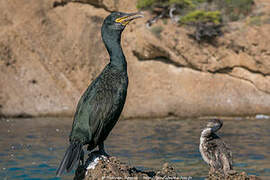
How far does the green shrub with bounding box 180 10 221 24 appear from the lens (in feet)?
73.1

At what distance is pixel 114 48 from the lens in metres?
6.34

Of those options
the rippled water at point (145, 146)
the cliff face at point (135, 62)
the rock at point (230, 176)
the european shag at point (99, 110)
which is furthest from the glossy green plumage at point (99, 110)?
the cliff face at point (135, 62)

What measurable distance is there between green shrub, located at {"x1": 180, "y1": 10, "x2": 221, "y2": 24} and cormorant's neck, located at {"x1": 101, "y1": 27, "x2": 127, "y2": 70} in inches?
643

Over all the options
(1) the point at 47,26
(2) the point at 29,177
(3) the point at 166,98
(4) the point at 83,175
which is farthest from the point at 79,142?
(1) the point at 47,26

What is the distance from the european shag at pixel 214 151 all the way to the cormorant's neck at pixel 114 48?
80.2 inches

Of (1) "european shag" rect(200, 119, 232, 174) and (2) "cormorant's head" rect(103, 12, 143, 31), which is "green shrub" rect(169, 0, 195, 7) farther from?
(2) "cormorant's head" rect(103, 12, 143, 31)

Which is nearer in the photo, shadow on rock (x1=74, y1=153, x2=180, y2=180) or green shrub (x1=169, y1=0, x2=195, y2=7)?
shadow on rock (x1=74, y1=153, x2=180, y2=180)

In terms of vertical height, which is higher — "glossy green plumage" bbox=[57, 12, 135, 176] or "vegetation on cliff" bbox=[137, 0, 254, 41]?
"glossy green plumage" bbox=[57, 12, 135, 176]

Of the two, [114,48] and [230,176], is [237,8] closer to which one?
[114,48]

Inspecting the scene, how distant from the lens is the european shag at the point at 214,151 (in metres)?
6.94

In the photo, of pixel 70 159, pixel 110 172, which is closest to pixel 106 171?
pixel 110 172

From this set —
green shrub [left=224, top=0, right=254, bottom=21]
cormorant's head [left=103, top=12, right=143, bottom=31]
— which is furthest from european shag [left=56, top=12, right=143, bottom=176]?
green shrub [left=224, top=0, right=254, bottom=21]

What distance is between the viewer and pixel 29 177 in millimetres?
8781

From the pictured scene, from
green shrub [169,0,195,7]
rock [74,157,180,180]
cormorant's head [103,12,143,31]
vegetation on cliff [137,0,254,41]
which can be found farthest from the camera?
green shrub [169,0,195,7]
